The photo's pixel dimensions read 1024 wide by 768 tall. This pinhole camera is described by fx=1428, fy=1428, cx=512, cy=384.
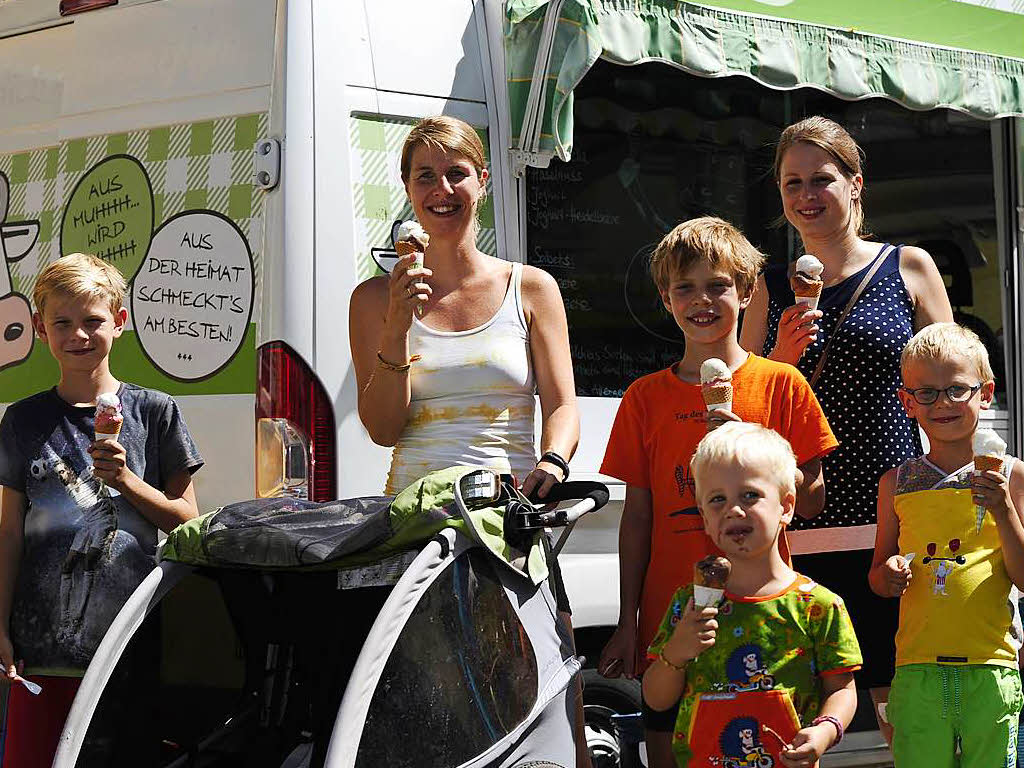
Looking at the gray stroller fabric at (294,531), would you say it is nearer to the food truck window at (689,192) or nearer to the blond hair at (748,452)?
the blond hair at (748,452)

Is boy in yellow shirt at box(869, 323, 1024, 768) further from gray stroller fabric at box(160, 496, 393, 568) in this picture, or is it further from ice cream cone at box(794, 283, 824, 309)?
gray stroller fabric at box(160, 496, 393, 568)

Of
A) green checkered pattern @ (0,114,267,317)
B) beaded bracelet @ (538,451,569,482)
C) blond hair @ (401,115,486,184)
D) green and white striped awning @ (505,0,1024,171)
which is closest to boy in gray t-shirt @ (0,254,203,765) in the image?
green checkered pattern @ (0,114,267,317)

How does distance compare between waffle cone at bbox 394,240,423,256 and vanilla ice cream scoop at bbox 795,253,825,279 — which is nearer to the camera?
waffle cone at bbox 394,240,423,256

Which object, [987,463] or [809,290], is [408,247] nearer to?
[809,290]

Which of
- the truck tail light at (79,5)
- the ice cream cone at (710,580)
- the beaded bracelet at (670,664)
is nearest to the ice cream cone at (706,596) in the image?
the ice cream cone at (710,580)

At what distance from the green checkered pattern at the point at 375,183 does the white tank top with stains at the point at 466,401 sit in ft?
1.91

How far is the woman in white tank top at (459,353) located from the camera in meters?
3.42

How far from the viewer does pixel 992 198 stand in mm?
5742

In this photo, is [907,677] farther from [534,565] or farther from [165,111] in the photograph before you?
[165,111]

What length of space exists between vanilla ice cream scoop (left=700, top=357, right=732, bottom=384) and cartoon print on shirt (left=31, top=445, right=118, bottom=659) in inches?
61.6

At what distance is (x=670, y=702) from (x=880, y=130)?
11.2 feet

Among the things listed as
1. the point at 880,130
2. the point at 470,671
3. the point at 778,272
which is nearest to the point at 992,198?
the point at 880,130

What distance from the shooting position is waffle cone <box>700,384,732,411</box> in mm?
3162

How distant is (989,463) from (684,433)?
0.68 meters
